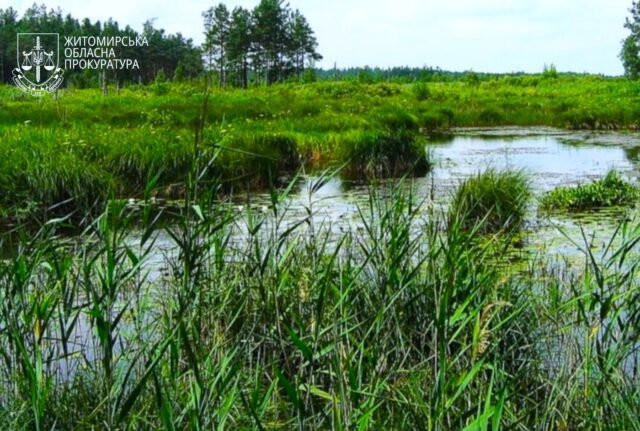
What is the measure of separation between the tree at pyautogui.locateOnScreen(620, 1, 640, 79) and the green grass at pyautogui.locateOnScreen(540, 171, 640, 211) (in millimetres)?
44096

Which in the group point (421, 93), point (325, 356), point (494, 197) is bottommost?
point (325, 356)

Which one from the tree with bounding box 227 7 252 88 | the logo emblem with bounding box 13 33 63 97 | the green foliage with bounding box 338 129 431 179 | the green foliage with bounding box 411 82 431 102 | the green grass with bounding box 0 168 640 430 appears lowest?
the green grass with bounding box 0 168 640 430

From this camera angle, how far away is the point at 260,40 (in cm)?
6538

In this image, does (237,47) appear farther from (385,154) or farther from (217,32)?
(385,154)

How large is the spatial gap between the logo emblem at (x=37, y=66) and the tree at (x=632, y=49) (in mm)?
34143

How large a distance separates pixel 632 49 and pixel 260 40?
90.3 ft

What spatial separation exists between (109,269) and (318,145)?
13684mm

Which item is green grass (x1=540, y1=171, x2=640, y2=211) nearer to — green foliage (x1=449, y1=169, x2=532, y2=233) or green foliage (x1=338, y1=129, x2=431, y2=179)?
green foliage (x1=449, y1=169, x2=532, y2=233)

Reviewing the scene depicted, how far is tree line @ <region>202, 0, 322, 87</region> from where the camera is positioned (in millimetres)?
64125

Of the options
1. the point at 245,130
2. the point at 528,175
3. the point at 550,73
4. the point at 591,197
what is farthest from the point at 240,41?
the point at 591,197

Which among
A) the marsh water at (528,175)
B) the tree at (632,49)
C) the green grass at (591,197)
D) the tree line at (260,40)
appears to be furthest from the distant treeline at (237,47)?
the green grass at (591,197)

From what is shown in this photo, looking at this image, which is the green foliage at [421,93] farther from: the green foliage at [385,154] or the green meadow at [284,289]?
the green foliage at [385,154]

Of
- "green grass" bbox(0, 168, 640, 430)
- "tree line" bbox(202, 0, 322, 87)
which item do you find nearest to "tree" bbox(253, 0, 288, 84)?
"tree line" bbox(202, 0, 322, 87)

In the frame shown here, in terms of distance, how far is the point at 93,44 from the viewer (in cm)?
4922
